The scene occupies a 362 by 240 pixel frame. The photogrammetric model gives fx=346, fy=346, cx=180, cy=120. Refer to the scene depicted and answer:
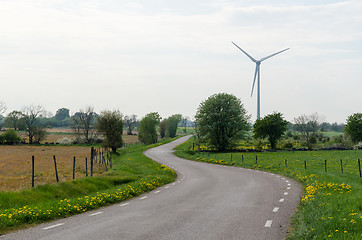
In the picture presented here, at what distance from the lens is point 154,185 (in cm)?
1988

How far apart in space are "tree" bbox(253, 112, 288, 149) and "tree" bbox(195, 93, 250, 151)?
10.3 ft

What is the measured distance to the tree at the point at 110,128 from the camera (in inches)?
2442

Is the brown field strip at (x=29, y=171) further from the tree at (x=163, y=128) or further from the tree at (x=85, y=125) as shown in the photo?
the tree at (x=163, y=128)

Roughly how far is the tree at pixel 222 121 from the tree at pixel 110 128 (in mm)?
17018

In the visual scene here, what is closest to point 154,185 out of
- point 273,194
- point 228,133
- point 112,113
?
point 273,194

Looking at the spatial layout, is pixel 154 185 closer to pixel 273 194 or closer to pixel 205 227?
pixel 273 194

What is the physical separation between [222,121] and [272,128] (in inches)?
424

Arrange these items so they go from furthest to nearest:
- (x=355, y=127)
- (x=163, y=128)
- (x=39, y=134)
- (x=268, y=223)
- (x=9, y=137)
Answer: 1. (x=163, y=128)
2. (x=39, y=134)
3. (x=9, y=137)
4. (x=355, y=127)
5. (x=268, y=223)

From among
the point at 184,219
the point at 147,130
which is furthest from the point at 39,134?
the point at 184,219

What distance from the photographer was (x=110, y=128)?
62.7 meters

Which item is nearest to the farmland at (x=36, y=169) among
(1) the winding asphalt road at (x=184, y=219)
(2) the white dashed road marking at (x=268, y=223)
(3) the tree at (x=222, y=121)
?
(1) the winding asphalt road at (x=184, y=219)

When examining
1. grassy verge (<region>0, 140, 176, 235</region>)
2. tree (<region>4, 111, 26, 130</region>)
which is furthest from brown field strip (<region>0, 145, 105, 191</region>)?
tree (<region>4, 111, 26, 130</region>)

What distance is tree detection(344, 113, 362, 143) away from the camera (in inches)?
2906

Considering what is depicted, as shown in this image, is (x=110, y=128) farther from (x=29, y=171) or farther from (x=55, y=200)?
(x=55, y=200)
